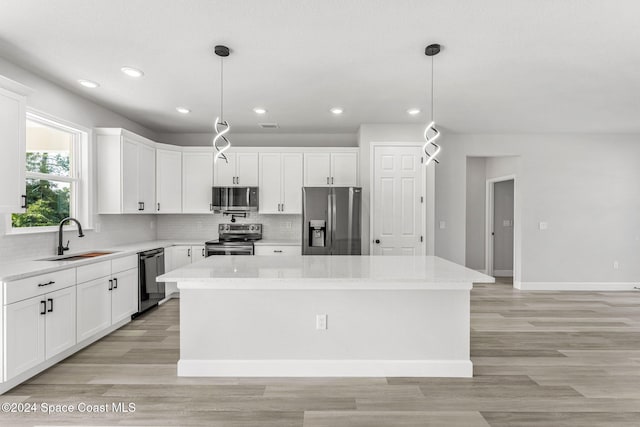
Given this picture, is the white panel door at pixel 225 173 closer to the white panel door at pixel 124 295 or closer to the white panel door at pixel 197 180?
the white panel door at pixel 197 180

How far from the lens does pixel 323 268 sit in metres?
2.74

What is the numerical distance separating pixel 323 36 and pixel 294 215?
3452mm

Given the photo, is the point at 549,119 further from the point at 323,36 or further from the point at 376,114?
the point at 323,36

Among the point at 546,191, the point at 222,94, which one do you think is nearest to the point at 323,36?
the point at 222,94

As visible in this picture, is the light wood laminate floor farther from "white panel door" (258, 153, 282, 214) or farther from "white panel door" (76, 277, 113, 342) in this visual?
"white panel door" (258, 153, 282, 214)

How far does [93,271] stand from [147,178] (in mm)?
1937

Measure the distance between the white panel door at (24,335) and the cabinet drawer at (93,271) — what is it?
478 millimetres

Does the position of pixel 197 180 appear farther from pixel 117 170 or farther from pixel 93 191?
pixel 93 191

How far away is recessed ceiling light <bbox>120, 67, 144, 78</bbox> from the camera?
3205 millimetres

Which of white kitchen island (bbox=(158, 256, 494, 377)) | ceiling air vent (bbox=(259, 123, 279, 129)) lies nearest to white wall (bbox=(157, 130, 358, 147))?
ceiling air vent (bbox=(259, 123, 279, 129))

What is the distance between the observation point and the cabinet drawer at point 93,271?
3.13 m

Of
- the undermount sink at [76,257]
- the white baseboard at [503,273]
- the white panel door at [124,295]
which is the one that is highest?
the undermount sink at [76,257]

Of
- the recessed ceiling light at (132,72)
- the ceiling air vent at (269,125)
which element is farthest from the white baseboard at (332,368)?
the ceiling air vent at (269,125)

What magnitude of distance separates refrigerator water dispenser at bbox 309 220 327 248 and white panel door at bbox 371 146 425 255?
Answer: 2.61ft
